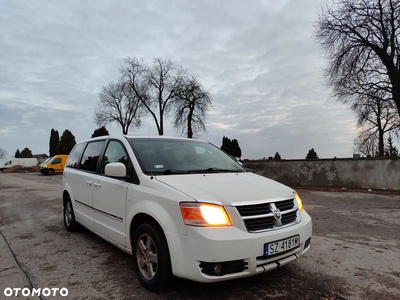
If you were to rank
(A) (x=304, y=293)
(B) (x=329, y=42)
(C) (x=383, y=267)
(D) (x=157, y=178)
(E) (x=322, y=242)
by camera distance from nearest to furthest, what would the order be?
(A) (x=304, y=293), (D) (x=157, y=178), (C) (x=383, y=267), (E) (x=322, y=242), (B) (x=329, y=42)

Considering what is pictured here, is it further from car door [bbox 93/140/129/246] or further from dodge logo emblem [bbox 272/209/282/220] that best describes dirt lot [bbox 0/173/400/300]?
dodge logo emblem [bbox 272/209/282/220]

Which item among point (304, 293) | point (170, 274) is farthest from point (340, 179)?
point (170, 274)

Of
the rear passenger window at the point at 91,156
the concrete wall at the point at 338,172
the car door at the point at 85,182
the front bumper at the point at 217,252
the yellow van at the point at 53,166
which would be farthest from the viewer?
the yellow van at the point at 53,166

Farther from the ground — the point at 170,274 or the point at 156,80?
the point at 156,80

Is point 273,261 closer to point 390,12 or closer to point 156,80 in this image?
point 390,12

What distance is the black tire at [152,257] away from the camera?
107 inches

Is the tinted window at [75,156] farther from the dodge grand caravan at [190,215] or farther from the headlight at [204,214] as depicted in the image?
the headlight at [204,214]

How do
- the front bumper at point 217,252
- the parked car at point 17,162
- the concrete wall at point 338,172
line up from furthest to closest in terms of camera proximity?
1. the parked car at point 17,162
2. the concrete wall at point 338,172
3. the front bumper at point 217,252

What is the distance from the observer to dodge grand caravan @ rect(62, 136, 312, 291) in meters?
2.53

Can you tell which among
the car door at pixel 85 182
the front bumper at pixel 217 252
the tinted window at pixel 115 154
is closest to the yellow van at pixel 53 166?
the car door at pixel 85 182

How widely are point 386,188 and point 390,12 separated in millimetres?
13502

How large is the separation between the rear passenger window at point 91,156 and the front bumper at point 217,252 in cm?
234

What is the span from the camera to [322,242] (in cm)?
471

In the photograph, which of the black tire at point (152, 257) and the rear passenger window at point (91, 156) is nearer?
the black tire at point (152, 257)
